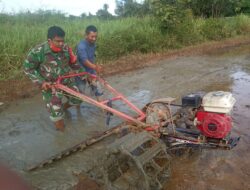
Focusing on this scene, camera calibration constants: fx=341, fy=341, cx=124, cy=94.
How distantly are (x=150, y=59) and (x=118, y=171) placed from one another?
8.49 meters

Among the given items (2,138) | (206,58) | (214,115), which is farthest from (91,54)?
(206,58)

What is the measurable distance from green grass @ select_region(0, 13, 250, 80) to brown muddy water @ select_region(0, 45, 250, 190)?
1800mm

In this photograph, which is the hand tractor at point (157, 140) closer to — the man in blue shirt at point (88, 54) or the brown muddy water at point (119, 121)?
the brown muddy water at point (119, 121)

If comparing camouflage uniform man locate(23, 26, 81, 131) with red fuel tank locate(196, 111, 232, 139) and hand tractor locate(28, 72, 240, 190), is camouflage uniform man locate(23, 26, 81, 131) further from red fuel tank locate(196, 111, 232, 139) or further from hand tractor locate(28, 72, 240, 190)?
red fuel tank locate(196, 111, 232, 139)

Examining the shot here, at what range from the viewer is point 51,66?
546 centimetres

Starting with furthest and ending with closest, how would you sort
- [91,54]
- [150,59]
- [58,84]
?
1. [150,59]
2. [91,54]
3. [58,84]

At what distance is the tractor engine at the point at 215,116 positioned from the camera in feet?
13.1

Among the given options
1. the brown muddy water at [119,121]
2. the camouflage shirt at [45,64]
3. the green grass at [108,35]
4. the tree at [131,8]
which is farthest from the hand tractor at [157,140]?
the tree at [131,8]

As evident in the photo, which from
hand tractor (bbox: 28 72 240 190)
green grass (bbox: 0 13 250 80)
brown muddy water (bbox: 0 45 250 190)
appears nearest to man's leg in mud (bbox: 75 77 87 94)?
brown muddy water (bbox: 0 45 250 190)

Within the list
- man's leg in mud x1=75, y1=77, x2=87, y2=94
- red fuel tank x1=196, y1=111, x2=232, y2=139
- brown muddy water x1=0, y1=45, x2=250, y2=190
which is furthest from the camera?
man's leg in mud x1=75, y1=77, x2=87, y2=94

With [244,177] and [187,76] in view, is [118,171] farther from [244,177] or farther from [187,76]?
[187,76]

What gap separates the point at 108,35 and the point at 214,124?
834 centimetres

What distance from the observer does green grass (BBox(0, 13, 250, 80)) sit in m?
9.27

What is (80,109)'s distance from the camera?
6.76 meters
